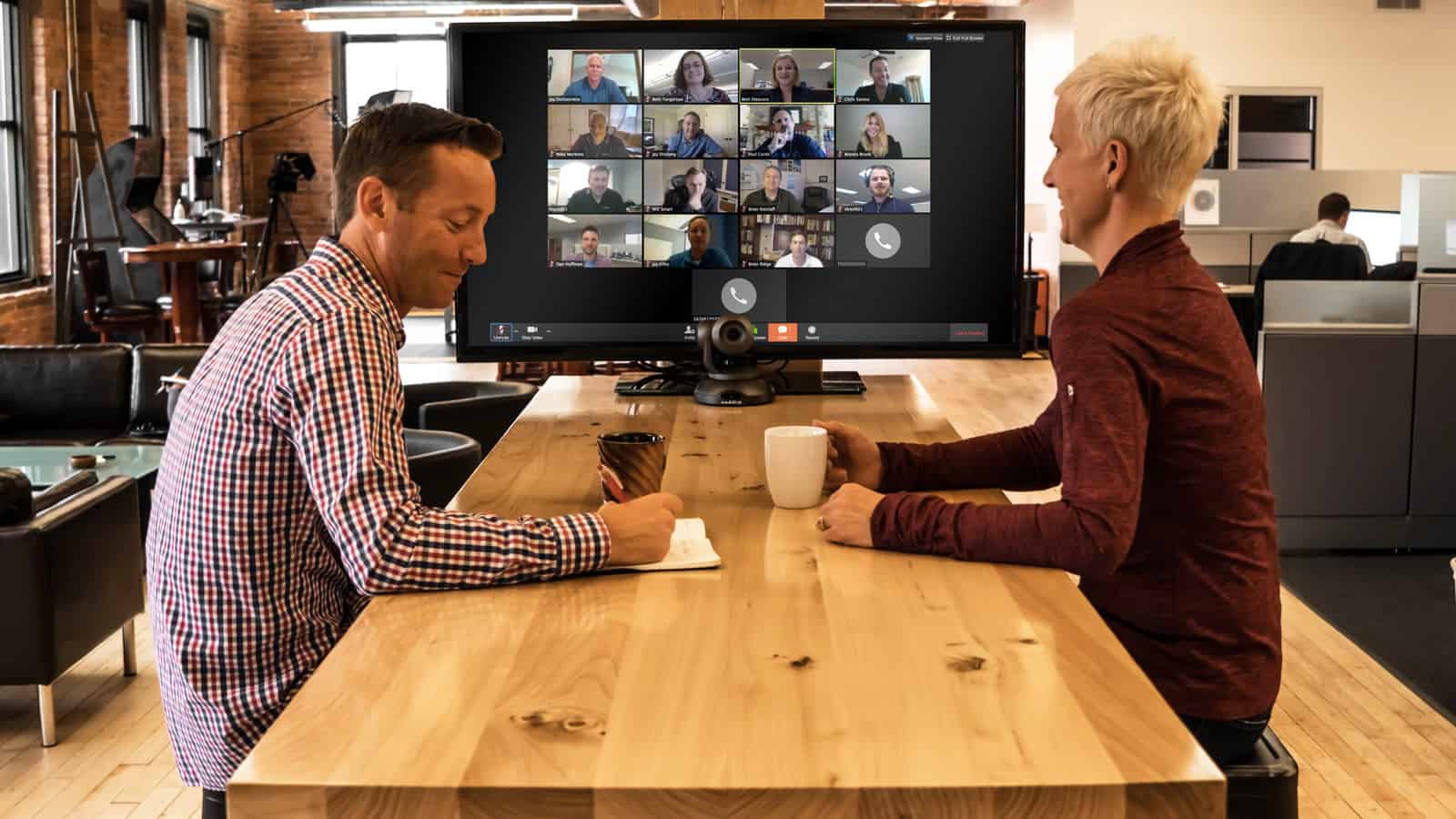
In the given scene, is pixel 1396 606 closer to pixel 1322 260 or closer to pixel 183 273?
pixel 1322 260

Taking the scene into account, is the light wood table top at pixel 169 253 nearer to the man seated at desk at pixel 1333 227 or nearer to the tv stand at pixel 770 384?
the man seated at desk at pixel 1333 227

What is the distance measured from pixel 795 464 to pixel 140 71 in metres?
12.8

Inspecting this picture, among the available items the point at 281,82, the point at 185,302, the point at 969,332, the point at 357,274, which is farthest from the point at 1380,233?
the point at 281,82

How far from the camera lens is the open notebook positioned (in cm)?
158

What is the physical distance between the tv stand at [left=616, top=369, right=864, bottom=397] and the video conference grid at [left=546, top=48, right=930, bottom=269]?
27cm

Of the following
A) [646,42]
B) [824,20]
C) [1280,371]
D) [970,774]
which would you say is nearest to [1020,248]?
[824,20]

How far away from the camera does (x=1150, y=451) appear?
169cm

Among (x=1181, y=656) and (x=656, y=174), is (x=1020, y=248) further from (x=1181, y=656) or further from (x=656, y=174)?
(x=1181, y=656)

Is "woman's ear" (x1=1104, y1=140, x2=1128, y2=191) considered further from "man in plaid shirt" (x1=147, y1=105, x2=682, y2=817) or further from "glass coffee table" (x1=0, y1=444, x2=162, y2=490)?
"glass coffee table" (x1=0, y1=444, x2=162, y2=490)

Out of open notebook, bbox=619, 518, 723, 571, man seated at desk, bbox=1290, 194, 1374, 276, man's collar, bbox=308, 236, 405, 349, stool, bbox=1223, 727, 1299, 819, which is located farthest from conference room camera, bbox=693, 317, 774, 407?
man seated at desk, bbox=1290, 194, 1374, 276

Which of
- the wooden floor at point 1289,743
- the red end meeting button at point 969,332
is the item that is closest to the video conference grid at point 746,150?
the red end meeting button at point 969,332

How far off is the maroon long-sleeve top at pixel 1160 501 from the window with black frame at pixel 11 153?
10.2 meters

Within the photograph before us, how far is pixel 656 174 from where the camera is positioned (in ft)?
8.61

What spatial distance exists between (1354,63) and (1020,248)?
425 inches
